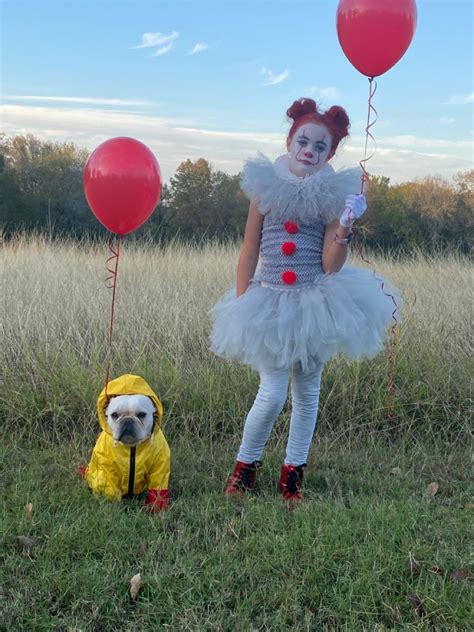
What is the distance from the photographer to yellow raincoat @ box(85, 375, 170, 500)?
2645 mm

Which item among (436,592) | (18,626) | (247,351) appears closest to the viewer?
(18,626)

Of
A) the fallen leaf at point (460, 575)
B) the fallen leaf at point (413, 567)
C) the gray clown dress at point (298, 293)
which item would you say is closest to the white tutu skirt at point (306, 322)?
Answer: the gray clown dress at point (298, 293)

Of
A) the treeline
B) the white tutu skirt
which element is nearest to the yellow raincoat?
the white tutu skirt

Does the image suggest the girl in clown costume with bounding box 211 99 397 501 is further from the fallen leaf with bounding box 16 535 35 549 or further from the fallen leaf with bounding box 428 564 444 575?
the fallen leaf with bounding box 16 535 35 549

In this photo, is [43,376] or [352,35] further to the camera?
[43,376]

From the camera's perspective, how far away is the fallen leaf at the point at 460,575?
84.8 inches

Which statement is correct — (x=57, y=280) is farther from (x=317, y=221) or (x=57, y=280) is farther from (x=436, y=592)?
(x=436, y=592)

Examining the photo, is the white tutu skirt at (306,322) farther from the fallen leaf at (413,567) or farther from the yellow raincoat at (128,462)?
the fallen leaf at (413,567)

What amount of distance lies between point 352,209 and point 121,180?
1146mm

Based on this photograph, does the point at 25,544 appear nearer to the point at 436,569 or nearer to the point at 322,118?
the point at 436,569

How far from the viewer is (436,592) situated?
6.74ft

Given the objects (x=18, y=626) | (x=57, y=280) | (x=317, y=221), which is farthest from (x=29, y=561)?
(x=57, y=280)

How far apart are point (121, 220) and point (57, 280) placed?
3.07 m

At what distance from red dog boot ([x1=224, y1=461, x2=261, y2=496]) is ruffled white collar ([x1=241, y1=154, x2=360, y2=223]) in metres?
1.27
